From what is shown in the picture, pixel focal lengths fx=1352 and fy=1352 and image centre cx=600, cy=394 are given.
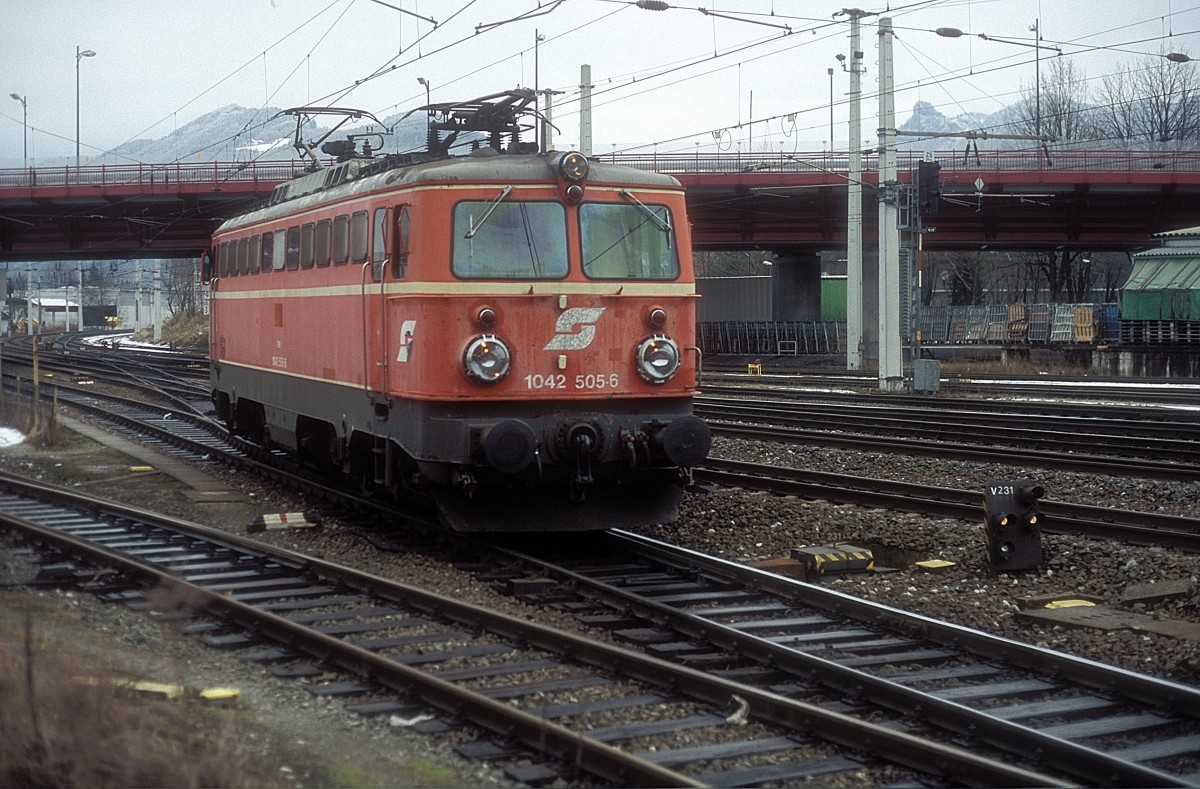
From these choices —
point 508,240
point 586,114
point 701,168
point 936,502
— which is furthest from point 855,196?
point 508,240

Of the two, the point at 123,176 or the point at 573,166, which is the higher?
the point at 123,176

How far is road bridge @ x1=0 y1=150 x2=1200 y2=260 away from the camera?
46.7 metres

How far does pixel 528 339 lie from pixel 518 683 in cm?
418

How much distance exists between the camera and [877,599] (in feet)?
32.8

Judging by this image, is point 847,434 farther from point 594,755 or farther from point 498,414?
point 594,755

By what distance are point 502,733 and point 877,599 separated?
4.28m

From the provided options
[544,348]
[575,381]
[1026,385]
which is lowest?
[1026,385]

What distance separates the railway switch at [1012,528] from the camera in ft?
35.8

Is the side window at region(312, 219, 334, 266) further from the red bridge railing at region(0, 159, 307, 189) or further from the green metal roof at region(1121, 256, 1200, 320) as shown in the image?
the green metal roof at region(1121, 256, 1200, 320)

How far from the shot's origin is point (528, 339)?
36.7 feet

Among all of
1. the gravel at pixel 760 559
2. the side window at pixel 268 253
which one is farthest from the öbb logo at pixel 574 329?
the side window at pixel 268 253

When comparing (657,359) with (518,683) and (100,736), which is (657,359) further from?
(100,736)

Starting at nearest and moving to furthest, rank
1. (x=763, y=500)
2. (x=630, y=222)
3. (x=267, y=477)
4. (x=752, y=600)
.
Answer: (x=752, y=600), (x=630, y=222), (x=763, y=500), (x=267, y=477)

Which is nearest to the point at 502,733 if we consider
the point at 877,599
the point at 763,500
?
the point at 877,599
